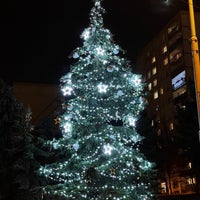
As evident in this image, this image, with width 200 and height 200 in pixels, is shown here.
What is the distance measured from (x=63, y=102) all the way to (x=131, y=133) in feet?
9.94

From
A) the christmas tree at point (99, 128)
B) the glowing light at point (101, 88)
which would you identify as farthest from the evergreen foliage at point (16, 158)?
the glowing light at point (101, 88)

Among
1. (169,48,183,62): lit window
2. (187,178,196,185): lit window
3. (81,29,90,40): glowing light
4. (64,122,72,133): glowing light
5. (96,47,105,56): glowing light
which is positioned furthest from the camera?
(169,48,183,62): lit window

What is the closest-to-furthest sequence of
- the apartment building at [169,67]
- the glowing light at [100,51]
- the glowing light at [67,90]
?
the glowing light at [67,90]
the glowing light at [100,51]
the apartment building at [169,67]

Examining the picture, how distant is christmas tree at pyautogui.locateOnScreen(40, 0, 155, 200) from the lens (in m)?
15.8

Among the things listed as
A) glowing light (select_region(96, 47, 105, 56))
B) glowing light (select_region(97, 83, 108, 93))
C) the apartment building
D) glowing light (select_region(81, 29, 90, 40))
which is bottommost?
glowing light (select_region(97, 83, 108, 93))

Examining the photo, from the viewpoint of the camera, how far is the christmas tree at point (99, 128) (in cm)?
1578

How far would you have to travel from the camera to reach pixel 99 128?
16.2m

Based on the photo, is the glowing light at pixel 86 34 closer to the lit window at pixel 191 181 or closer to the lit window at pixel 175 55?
the lit window at pixel 191 181

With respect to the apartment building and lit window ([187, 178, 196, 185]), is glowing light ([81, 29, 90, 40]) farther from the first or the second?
the apartment building

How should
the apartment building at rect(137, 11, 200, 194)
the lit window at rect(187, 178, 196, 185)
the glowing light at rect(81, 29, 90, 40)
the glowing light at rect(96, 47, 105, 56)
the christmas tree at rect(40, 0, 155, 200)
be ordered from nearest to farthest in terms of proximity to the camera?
the christmas tree at rect(40, 0, 155, 200), the glowing light at rect(96, 47, 105, 56), the glowing light at rect(81, 29, 90, 40), the lit window at rect(187, 178, 196, 185), the apartment building at rect(137, 11, 200, 194)

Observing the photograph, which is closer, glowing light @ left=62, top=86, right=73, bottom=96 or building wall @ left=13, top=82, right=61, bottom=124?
glowing light @ left=62, top=86, right=73, bottom=96

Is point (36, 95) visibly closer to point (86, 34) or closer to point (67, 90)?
point (86, 34)

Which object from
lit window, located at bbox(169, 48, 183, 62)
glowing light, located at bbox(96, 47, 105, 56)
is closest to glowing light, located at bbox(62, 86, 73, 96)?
glowing light, located at bbox(96, 47, 105, 56)

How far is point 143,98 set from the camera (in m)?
17.1
